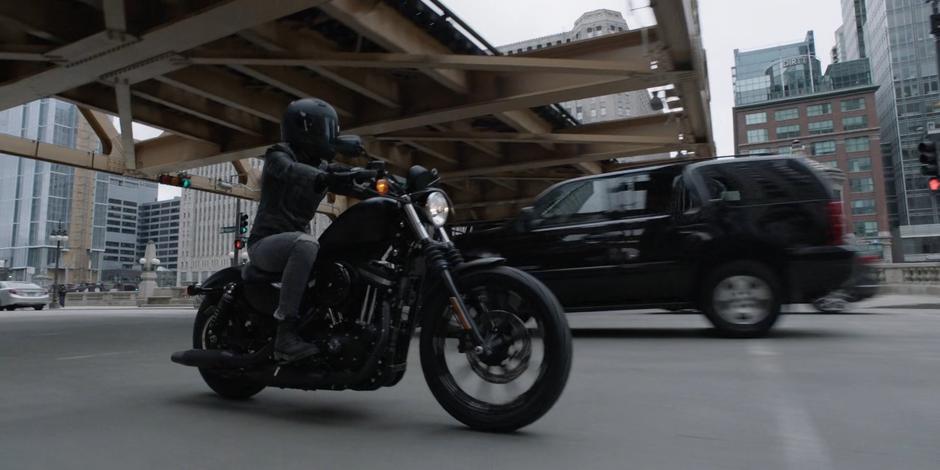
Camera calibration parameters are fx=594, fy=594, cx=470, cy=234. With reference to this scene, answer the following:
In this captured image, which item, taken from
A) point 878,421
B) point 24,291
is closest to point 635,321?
point 878,421

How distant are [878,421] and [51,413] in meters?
4.66

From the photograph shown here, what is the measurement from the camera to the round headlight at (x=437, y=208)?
9.70 feet

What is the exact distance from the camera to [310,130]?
3387mm

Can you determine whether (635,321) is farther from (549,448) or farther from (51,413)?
(51,413)

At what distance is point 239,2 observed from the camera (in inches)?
354

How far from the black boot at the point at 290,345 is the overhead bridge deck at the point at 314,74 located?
7.33m

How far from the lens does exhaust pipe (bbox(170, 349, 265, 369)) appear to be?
3287 millimetres

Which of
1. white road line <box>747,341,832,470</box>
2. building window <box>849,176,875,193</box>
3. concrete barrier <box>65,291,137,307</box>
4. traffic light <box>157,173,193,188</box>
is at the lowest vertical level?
concrete barrier <box>65,291,137,307</box>

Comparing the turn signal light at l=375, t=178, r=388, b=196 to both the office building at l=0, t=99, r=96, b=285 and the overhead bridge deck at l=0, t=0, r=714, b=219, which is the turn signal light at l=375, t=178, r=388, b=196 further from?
the office building at l=0, t=99, r=96, b=285

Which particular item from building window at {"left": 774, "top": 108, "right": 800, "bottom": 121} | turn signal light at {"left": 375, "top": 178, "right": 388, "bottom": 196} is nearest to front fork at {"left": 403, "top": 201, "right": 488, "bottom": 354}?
turn signal light at {"left": 375, "top": 178, "right": 388, "bottom": 196}

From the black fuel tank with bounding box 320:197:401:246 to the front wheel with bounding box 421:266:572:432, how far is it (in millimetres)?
446

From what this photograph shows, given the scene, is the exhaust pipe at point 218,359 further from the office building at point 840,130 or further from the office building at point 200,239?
the office building at point 840,130

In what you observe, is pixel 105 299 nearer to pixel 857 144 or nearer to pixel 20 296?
pixel 20 296

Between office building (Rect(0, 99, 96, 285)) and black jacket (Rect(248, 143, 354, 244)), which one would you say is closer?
black jacket (Rect(248, 143, 354, 244))
